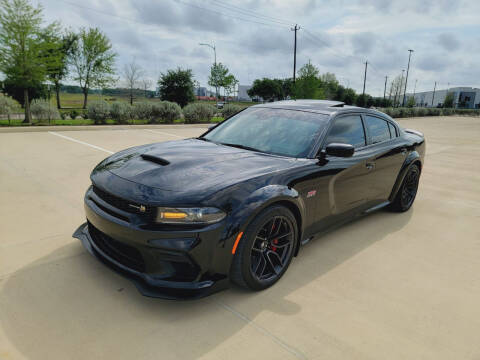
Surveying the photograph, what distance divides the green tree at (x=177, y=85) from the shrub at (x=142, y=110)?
16.4 m

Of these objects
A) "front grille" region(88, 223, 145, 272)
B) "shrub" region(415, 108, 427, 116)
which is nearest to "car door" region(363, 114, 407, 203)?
"front grille" region(88, 223, 145, 272)

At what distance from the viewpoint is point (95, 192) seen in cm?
289

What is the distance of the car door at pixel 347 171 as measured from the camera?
132 inches

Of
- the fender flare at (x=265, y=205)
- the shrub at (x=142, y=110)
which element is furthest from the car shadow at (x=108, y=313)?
the shrub at (x=142, y=110)

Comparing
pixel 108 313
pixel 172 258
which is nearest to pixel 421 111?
pixel 172 258

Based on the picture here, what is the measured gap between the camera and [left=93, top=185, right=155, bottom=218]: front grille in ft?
7.66

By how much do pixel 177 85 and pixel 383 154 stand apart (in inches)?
1332

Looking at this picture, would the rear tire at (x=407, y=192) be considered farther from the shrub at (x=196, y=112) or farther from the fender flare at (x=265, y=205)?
the shrub at (x=196, y=112)

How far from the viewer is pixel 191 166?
2.78 metres

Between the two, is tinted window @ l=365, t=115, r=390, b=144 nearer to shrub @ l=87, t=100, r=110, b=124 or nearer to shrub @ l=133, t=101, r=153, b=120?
shrub @ l=87, t=100, r=110, b=124

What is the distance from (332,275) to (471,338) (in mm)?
1112

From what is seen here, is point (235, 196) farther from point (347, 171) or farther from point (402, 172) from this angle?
point (402, 172)

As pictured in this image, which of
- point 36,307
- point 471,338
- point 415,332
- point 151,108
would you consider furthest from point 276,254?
point 151,108

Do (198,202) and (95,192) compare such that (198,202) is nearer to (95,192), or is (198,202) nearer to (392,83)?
(95,192)
